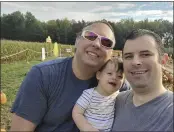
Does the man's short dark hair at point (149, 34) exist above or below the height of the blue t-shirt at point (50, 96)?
above

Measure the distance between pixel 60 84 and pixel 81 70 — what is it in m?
0.21

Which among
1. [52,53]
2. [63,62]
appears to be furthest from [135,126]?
[52,53]

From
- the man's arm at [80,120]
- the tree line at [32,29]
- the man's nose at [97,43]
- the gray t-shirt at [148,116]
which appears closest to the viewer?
the gray t-shirt at [148,116]

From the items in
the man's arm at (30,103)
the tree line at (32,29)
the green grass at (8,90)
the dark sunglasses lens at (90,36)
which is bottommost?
the green grass at (8,90)

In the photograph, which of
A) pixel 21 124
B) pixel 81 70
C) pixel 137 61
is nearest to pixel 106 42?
pixel 81 70

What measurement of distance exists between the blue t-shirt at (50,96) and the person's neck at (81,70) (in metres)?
0.03

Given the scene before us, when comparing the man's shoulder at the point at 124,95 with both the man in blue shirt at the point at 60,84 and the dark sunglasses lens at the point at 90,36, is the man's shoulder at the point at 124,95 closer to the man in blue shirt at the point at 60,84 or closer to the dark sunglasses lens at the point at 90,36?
the man in blue shirt at the point at 60,84

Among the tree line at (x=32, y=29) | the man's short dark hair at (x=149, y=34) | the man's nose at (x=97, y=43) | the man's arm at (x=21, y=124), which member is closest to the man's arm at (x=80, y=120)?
the man's arm at (x=21, y=124)

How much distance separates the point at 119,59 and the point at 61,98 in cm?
53

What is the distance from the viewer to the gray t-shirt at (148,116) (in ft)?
6.14

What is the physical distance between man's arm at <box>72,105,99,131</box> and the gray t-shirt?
211 millimetres

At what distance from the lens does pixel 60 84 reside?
2469mm

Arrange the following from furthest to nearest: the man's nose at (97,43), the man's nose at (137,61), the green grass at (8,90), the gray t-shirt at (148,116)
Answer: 1. the green grass at (8,90)
2. the man's nose at (97,43)
3. the man's nose at (137,61)
4. the gray t-shirt at (148,116)

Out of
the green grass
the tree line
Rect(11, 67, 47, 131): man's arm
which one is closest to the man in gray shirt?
Rect(11, 67, 47, 131): man's arm
